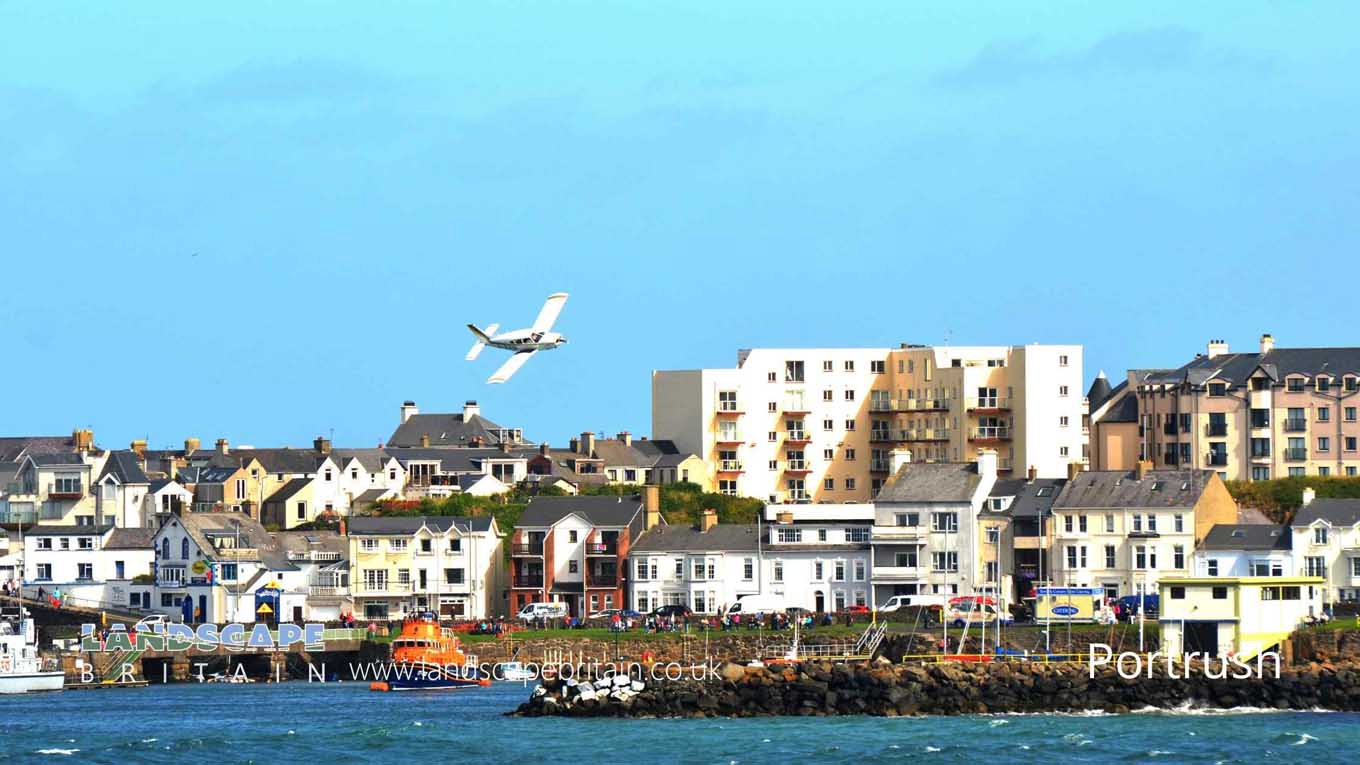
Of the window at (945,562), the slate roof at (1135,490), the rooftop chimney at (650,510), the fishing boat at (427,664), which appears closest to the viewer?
the fishing boat at (427,664)

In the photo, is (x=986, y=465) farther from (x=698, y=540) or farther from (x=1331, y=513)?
(x=1331, y=513)

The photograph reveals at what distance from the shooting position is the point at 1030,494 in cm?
11938

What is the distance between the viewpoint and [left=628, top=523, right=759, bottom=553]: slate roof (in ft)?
398

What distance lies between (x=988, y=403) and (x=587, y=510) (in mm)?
27141

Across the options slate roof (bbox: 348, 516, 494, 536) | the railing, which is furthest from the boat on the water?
the railing

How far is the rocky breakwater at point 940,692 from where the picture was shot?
84.9m

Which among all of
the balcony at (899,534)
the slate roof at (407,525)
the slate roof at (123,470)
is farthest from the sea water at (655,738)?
the slate roof at (123,470)

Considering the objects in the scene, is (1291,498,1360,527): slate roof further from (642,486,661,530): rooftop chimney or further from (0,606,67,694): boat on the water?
(0,606,67,694): boat on the water

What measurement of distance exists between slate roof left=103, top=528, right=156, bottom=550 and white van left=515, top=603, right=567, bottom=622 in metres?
18.0

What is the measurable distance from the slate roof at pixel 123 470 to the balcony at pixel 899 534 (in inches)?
1608

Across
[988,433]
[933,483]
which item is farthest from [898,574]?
[988,433]

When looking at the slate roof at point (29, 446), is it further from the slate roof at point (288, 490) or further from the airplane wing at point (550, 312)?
the airplane wing at point (550, 312)

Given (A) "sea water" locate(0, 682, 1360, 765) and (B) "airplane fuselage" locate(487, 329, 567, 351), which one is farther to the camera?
(B) "airplane fuselage" locate(487, 329, 567, 351)

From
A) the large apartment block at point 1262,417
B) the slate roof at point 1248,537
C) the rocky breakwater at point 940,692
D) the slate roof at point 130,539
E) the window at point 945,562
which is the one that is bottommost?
the rocky breakwater at point 940,692
